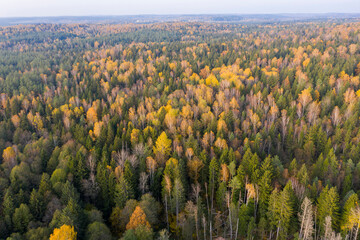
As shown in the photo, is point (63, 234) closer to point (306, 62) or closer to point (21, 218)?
point (21, 218)

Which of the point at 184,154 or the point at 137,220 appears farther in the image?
the point at 184,154

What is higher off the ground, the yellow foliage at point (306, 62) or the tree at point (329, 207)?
the yellow foliage at point (306, 62)

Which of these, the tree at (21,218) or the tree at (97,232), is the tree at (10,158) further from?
the tree at (97,232)

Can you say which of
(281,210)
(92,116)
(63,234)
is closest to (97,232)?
(63,234)

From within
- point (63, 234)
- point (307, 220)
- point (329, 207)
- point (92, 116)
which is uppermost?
point (307, 220)

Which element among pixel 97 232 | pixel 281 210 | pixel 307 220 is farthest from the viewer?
pixel 281 210

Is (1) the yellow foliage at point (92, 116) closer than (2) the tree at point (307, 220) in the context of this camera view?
No

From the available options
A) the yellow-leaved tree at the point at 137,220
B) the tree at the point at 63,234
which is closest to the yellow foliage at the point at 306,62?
the yellow-leaved tree at the point at 137,220

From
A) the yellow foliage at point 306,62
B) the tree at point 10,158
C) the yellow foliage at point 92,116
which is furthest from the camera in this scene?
the yellow foliage at point 306,62

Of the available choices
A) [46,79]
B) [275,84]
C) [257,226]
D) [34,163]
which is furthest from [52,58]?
[257,226]
